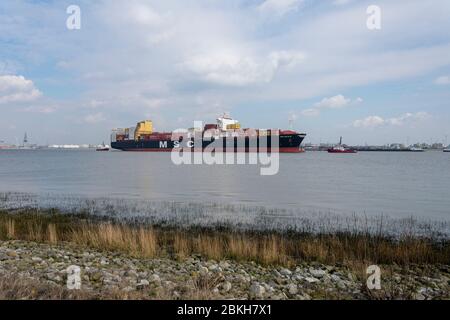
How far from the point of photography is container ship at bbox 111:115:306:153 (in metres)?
94.9

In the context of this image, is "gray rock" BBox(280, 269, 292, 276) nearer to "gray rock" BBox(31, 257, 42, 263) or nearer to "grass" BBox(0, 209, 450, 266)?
"grass" BBox(0, 209, 450, 266)

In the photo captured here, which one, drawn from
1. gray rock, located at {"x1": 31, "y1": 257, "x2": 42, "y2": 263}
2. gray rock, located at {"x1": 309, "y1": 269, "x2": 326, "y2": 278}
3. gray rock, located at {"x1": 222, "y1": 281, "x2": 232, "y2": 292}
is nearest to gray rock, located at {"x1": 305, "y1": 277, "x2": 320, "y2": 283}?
gray rock, located at {"x1": 309, "y1": 269, "x2": 326, "y2": 278}

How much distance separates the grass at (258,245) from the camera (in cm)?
942

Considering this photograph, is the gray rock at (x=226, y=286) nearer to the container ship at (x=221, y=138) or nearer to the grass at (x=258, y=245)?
the grass at (x=258, y=245)

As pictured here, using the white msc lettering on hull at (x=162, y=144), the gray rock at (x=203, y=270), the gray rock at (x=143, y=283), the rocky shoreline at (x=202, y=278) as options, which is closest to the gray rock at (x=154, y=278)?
the rocky shoreline at (x=202, y=278)

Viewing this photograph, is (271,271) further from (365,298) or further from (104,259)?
(104,259)

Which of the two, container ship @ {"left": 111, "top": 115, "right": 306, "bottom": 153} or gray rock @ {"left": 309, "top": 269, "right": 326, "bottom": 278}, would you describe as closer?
gray rock @ {"left": 309, "top": 269, "right": 326, "bottom": 278}

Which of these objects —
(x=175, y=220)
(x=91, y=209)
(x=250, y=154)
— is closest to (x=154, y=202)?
(x=91, y=209)

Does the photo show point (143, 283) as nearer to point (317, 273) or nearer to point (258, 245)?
point (317, 273)

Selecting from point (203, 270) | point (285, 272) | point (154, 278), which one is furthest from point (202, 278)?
point (285, 272)

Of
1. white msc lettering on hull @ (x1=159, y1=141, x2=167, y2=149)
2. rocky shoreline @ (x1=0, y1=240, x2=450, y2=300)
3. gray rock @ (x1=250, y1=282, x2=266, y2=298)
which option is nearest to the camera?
rocky shoreline @ (x1=0, y1=240, x2=450, y2=300)

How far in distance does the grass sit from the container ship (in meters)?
81.8

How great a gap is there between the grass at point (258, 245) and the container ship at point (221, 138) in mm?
81837

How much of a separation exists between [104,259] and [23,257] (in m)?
1.93
